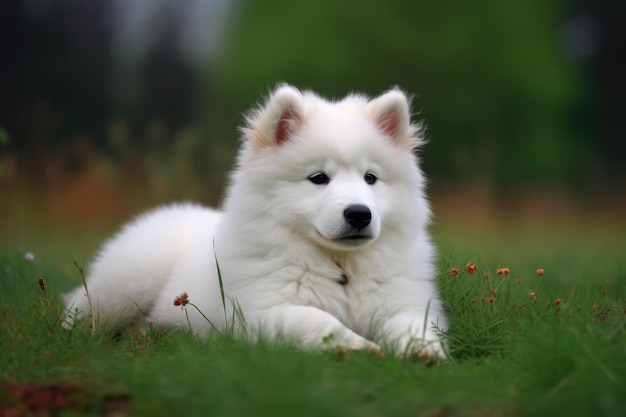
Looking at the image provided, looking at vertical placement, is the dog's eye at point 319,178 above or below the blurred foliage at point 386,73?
below

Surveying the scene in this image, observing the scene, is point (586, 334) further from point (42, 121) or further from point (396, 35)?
point (396, 35)

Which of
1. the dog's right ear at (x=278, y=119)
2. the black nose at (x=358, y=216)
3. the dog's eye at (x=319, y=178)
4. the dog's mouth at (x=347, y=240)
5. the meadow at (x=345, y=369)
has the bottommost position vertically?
the meadow at (x=345, y=369)

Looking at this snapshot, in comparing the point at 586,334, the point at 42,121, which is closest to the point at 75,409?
the point at 586,334

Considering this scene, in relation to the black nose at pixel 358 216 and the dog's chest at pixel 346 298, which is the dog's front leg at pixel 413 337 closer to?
the dog's chest at pixel 346 298

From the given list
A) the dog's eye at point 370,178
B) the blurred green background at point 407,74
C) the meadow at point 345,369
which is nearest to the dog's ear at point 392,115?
the dog's eye at point 370,178

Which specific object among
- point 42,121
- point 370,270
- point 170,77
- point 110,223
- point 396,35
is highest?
point 396,35

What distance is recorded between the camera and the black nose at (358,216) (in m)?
3.76

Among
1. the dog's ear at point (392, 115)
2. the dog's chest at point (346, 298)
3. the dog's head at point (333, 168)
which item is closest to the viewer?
the dog's head at point (333, 168)

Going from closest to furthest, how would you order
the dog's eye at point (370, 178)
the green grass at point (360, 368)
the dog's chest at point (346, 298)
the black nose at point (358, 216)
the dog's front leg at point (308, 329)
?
the green grass at point (360, 368)
the dog's front leg at point (308, 329)
the black nose at point (358, 216)
the dog's chest at point (346, 298)
the dog's eye at point (370, 178)

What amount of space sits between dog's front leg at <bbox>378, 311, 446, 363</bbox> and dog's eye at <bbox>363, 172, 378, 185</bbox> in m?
0.76

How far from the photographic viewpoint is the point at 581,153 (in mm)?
16156

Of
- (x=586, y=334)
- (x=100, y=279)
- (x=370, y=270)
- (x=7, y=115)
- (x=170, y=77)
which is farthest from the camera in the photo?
(x=170, y=77)

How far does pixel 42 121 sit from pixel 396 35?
9519 millimetres

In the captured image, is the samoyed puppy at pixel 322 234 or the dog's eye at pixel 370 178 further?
the dog's eye at pixel 370 178
